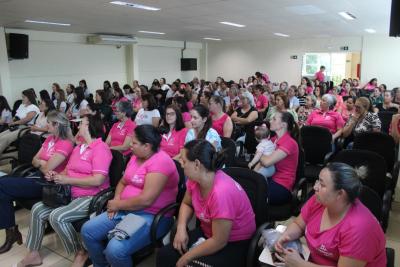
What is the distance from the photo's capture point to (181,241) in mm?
2035

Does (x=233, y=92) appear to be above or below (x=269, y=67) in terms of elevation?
below

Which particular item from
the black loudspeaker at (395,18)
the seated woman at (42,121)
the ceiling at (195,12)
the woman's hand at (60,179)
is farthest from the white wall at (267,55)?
the woman's hand at (60,179)

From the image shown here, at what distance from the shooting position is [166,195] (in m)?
2.45

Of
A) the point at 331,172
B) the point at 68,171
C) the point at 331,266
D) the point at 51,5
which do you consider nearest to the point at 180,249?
the point at 331,266

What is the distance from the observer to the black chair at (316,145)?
3945 mm

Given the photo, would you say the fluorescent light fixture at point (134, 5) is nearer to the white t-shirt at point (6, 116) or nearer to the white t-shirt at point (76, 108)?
the white t-shirt at point (76, 108)

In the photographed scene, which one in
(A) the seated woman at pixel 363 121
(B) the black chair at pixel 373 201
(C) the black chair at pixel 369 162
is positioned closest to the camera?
(B) the black chair at pixel 373 201

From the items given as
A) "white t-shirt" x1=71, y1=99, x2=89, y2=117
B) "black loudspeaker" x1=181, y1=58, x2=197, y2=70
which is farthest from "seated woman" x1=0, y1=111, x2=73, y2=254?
"black loudspeaker" x1=181, y1=58, x2=197, y2=70

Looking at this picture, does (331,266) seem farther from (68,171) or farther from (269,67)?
(269,67)

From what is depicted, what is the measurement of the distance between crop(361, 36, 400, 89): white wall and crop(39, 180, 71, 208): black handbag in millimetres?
12717

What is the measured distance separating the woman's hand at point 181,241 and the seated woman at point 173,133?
5.27 ft

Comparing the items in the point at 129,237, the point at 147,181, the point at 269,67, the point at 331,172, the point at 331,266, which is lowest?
the point at 129,237

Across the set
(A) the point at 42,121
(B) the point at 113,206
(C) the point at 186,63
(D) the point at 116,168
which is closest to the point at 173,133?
(D) the point at 116,168

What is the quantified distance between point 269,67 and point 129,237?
1385 centimetres
